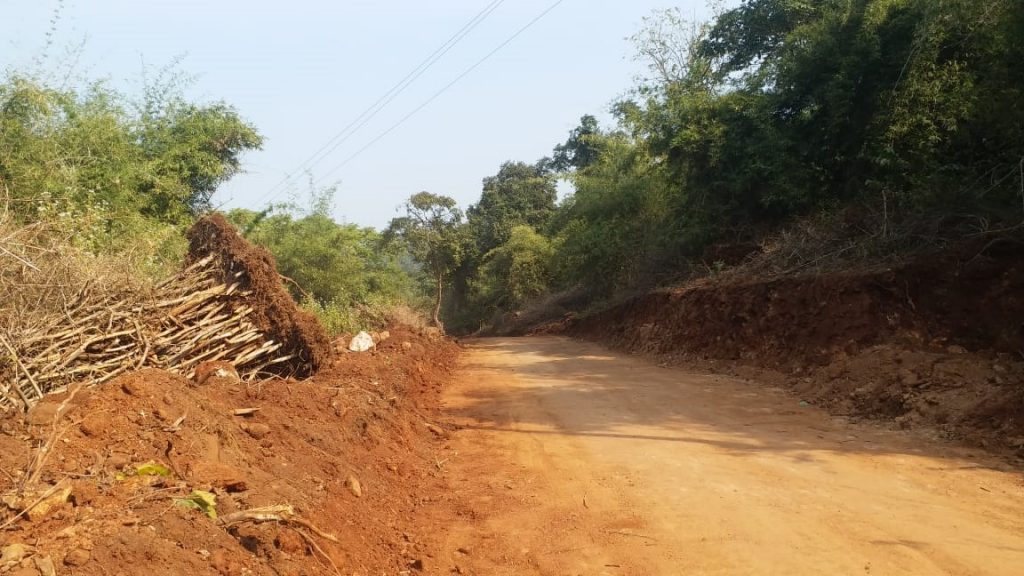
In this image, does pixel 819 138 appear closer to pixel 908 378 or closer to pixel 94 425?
pixel 908 378

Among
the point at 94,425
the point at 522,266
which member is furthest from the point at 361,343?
the point at 522,266

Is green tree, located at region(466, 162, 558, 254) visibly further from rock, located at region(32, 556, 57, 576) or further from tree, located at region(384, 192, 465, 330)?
rock, located at region(32, 556, 57, 576)

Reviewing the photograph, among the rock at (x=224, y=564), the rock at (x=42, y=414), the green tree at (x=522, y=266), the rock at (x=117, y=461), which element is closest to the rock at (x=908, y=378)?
the rock at (x=224, y=564)

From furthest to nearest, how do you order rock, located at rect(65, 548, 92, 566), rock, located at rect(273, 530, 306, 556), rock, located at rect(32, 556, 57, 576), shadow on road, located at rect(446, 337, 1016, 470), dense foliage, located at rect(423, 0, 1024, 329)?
1. dense foliage, located at rect(423, 0, 1024, 329)
2. shadow on road, located at rect(446, 337, 1016, 470)
3. rock, located at rect(273, 530, 306, 556)
4. rock, located at rect(65, 548, 92, 566)
5. rock, located at rect(32, 556, 57, 576)

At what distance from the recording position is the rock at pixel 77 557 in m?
3.10

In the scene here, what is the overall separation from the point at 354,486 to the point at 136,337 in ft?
8.88

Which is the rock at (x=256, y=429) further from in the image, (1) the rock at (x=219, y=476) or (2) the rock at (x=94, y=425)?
(2) the rock at (x=94, y=425)

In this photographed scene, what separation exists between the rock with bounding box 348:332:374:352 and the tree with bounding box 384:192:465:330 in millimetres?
24817

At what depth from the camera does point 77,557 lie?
3127 millimetres

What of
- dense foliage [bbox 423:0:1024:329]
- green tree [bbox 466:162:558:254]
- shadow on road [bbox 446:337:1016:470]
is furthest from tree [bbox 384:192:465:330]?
shadow on road [bbox 446:337:1016:470]

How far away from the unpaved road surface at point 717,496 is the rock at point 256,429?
5.53 feet

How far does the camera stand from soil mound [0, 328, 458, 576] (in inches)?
135

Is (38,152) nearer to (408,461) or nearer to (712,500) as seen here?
(408,461)

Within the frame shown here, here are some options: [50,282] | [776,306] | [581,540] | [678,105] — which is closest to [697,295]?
[776,306]
